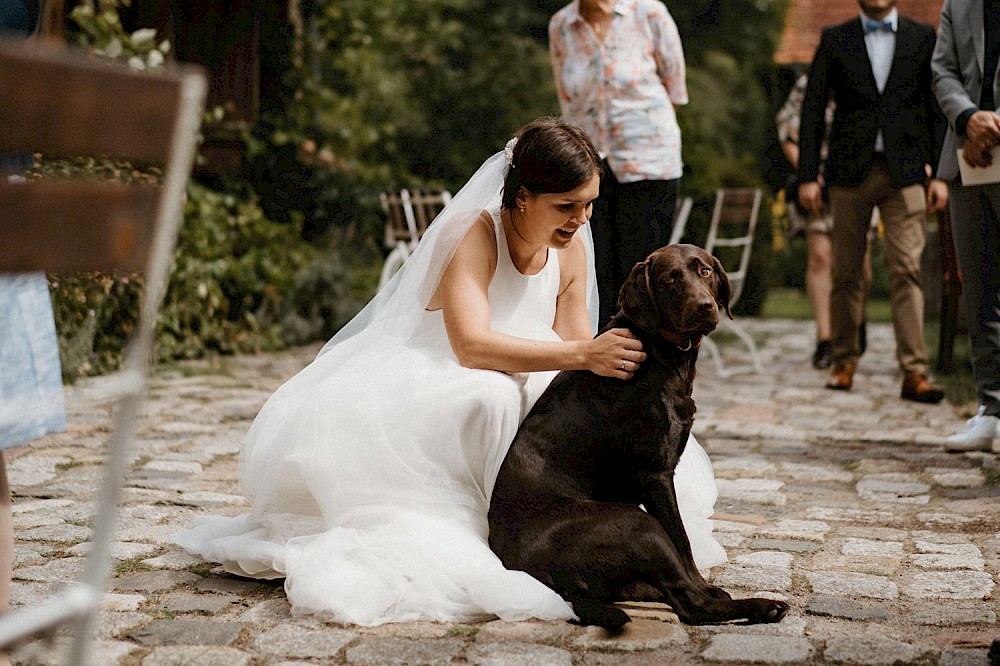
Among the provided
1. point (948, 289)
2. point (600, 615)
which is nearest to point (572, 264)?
point (600, 615)

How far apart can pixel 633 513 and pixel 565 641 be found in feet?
1.12

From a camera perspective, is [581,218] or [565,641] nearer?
[565,641]

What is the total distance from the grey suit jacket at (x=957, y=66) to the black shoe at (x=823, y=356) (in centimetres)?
315

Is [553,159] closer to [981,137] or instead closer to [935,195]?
[981,137]

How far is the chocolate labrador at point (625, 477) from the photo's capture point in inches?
108

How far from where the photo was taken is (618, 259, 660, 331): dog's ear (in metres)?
2.90

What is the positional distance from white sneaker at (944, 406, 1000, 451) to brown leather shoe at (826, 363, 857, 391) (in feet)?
6.63

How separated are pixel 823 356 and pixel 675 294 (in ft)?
18.7

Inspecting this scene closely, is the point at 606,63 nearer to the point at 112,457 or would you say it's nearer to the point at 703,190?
the point at 112,457

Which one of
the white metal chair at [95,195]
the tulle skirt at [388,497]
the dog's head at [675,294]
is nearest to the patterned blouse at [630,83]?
the tulle skirt at [388,497]

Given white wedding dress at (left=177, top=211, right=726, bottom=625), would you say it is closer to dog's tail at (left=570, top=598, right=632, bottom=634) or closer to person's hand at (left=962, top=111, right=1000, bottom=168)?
dog's tail at (left=570, top=598, right=632, bottom=634)

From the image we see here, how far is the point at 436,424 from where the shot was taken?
322 cm

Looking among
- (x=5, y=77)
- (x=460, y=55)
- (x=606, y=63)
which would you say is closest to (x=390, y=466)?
(x=5, y=77)

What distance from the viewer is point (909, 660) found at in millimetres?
2500
